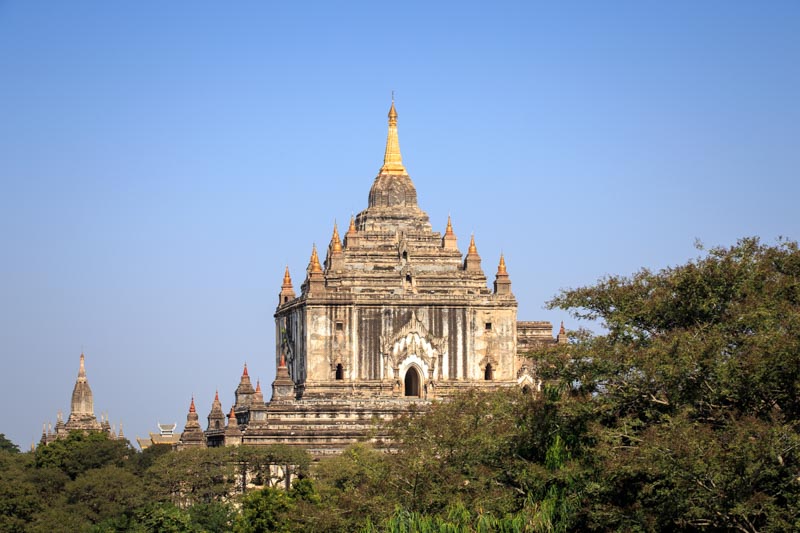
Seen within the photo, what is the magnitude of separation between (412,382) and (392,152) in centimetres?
1133

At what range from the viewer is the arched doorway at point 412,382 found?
81463mm

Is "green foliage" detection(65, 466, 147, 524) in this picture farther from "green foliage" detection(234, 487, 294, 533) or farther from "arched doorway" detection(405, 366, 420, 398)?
"arched doorway" detection(405, 366, 420, 398)

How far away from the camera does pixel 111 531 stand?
60781 mm

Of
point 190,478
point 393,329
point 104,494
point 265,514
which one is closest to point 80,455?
point 104,494

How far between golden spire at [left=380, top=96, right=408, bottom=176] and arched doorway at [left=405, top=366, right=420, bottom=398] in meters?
10.1

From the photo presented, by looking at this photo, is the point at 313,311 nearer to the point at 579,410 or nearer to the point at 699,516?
the point at 579,410

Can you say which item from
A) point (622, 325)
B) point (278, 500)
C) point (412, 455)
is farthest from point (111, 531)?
point (622, 325)

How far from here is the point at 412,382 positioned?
81.9m

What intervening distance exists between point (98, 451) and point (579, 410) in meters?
33.7

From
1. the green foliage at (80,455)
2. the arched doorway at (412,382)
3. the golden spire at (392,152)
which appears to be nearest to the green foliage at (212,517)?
the green foliage at (80,455)

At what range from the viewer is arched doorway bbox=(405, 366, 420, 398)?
81463 mm

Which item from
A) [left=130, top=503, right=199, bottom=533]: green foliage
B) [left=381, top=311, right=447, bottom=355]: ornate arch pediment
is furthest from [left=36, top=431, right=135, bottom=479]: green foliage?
[left=130, top=503, right=199, bottom=533]: green foliage

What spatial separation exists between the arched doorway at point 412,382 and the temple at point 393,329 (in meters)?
0.04

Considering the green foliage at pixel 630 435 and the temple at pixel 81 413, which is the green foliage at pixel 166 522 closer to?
the green foliage at pixel 630 435
